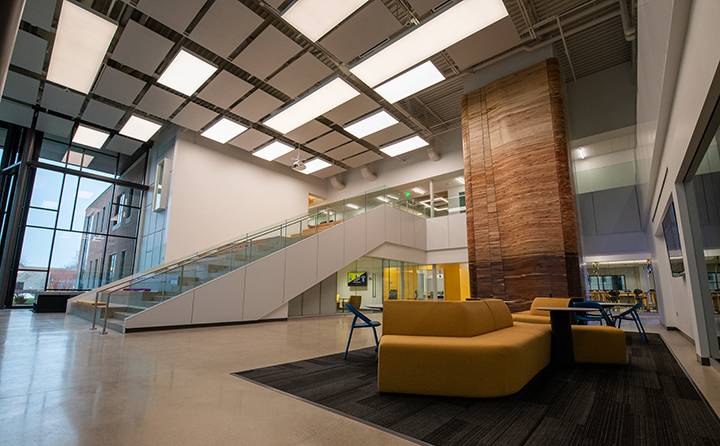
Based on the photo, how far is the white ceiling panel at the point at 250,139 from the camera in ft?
40.2

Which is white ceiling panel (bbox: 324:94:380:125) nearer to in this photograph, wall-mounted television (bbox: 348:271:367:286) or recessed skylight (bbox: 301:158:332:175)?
recessed skylight (bbox: 301:158:332:175)

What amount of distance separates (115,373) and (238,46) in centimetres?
751

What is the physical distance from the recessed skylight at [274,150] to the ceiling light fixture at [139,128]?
3519mm

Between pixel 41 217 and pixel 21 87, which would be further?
pixel 41 217

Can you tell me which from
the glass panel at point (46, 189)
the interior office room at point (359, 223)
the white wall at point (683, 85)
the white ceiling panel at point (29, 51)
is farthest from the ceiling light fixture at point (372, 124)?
the glass panel at point (46, 189)

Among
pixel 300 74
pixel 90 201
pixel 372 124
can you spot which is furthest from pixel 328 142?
pixel 90 201

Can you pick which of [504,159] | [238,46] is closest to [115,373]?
[238,46]

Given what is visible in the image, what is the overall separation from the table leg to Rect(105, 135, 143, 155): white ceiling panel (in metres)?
14.5

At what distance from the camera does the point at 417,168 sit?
15609mm

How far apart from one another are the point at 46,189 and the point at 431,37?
46.7 ft

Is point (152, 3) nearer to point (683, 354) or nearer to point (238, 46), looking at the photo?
point (238, 46)

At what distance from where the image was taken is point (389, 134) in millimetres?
12461

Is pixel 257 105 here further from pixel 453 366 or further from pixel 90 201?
pixel 453 366

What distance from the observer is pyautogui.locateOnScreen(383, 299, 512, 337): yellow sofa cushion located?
3426 millimetres
